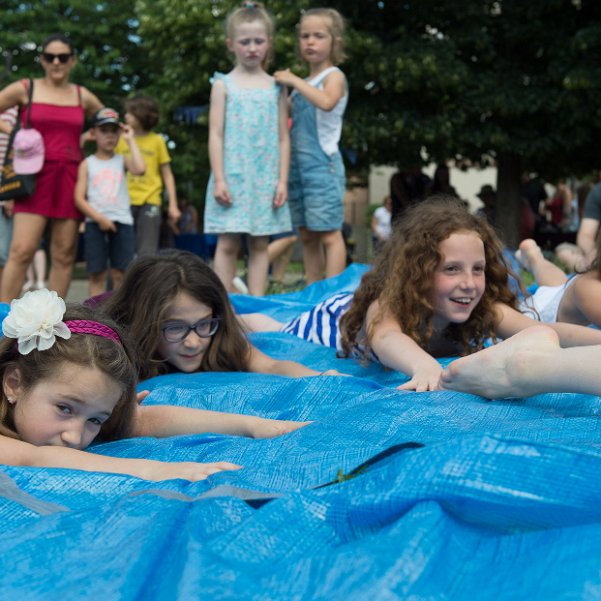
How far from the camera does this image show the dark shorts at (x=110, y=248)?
7012 mm

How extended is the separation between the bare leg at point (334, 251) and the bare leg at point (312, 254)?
0.28 ft

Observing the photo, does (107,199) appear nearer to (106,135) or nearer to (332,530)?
(106,135)

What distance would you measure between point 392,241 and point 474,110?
1049 centimetres

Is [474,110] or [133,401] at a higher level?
[474,110]

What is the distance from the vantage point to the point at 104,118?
680cm

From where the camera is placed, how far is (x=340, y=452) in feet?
7.75

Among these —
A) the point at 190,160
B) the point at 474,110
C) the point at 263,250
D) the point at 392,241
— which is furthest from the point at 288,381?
the point at 190,160

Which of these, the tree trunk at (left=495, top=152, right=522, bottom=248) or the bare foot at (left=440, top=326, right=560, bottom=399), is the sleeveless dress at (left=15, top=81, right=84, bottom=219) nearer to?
the bare foot at (left=440, top=326, right=560, bottom=399)

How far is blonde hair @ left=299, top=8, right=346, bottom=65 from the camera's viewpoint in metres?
6.38

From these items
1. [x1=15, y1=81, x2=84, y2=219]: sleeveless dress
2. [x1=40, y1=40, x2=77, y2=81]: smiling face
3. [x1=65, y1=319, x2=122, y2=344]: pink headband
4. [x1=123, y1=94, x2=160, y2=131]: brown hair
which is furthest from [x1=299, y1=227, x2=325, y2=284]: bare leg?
[x1=65, y1=319, x2=122, y2=344]: pink headband

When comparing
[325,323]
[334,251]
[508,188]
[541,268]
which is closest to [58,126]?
[334,251]

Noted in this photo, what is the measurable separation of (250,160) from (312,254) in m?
1.02

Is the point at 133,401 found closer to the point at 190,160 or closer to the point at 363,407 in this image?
the point at 363,407

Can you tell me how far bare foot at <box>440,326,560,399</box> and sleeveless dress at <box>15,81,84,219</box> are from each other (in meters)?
3.88
